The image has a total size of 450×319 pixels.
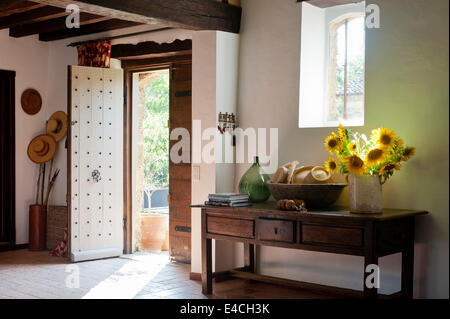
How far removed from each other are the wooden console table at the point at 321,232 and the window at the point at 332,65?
3.35 feet

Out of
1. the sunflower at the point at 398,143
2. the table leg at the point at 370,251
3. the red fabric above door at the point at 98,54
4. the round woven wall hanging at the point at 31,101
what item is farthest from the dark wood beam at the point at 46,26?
the table leg at the point at 370,251

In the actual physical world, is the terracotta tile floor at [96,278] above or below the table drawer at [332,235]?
below

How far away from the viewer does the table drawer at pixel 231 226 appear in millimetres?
4484

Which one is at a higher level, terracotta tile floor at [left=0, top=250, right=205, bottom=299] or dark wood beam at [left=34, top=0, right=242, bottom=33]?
dark wood beam at [left=34, top=0, right=242, bottom=33]

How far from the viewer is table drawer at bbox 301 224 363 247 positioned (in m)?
3.83

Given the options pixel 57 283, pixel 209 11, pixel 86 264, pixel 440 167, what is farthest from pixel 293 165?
pixel 86 264

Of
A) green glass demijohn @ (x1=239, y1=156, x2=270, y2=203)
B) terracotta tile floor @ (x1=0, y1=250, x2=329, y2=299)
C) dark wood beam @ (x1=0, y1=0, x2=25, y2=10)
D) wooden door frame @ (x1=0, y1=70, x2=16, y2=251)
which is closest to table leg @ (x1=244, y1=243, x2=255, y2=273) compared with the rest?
terracotta tile floor @ (x1=0, y1=250, x2=329, y2=299)

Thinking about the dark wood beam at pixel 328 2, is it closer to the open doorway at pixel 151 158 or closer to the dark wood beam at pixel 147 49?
the dark wood beam at pixel 147 49

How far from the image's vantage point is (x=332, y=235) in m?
3.96

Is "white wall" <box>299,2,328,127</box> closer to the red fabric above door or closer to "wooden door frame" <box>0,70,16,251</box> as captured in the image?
the red fabric above door

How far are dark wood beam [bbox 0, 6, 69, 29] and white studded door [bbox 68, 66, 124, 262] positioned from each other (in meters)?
0.63

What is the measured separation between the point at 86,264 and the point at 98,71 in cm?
219

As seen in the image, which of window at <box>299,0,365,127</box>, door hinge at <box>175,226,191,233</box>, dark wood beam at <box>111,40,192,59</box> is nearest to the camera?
window at <box>299,0,365,127</box>
